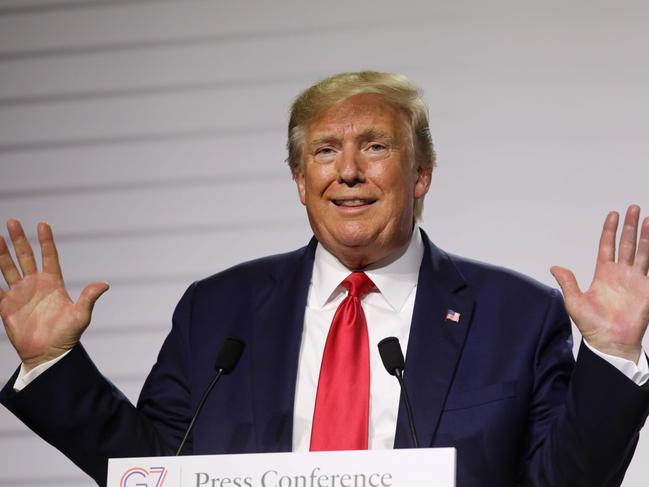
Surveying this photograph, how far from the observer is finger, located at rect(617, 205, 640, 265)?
95.9 inches

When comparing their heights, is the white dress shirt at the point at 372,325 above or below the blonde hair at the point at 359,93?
below

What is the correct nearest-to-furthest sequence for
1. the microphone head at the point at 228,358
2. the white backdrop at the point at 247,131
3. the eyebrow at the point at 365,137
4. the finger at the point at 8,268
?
the microphone head at the point at 228,358 < the finger at the point at 8,268 < the eyebrow at the point at 365,137 < the white backdrop at the point at 247,131

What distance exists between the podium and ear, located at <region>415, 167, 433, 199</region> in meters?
1.13

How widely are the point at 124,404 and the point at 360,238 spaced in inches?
25.6

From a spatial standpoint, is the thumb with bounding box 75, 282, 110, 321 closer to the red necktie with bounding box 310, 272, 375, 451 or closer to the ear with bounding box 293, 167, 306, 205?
the red necktie with bounding box 310, 272, 375, 451

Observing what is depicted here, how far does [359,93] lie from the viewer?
301 centimetres

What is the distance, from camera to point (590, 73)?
3639mm

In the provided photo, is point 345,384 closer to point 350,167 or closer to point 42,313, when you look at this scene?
point 350,167

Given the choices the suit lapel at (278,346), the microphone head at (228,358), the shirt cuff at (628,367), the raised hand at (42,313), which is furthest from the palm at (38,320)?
the shirt cuff at (628,367)

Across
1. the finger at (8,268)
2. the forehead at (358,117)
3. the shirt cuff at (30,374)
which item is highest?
the forehead at (358,117)

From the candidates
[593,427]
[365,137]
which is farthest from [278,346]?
[593,427]

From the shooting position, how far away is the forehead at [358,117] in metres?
2.95

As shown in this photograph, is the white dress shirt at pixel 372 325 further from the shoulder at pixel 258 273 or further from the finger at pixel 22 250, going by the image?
the finger at pixel 22 250

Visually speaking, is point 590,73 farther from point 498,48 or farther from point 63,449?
point 63,449
